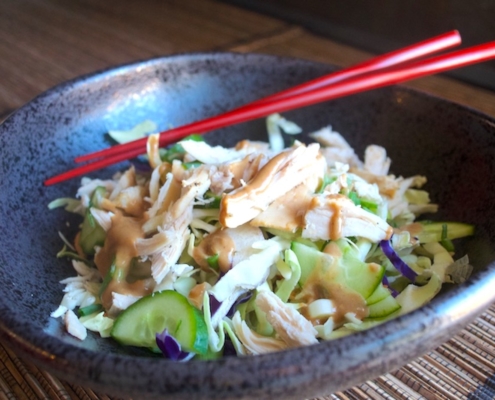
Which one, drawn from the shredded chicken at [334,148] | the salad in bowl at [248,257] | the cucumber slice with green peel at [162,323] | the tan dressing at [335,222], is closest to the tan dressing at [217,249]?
the salad in bowl at [248,257]

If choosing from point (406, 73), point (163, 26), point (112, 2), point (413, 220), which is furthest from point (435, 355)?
point (112, 2)

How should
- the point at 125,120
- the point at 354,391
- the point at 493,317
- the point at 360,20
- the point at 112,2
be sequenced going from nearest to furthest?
the point at 354,391 → the point at 493,317 → the point at 125,120 → the point at 360,20 → the point at 112,2

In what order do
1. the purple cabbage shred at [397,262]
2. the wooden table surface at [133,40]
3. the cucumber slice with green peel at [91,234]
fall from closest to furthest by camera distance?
the purple cabbage shred at [397,262]
the cucumber slice with green peel at [91,234]
the wooden table surface at [133,40]

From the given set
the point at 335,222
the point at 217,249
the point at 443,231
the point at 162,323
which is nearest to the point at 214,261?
the point at 217,249

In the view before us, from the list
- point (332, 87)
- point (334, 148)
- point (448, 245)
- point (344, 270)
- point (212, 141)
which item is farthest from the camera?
point (212, 141)

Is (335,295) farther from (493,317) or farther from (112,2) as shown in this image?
(112,2)

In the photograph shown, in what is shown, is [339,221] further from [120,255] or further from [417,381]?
[120,255]

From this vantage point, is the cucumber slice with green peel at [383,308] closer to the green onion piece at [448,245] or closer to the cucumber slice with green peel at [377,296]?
the cucumber slice with green peel at [377,296]
